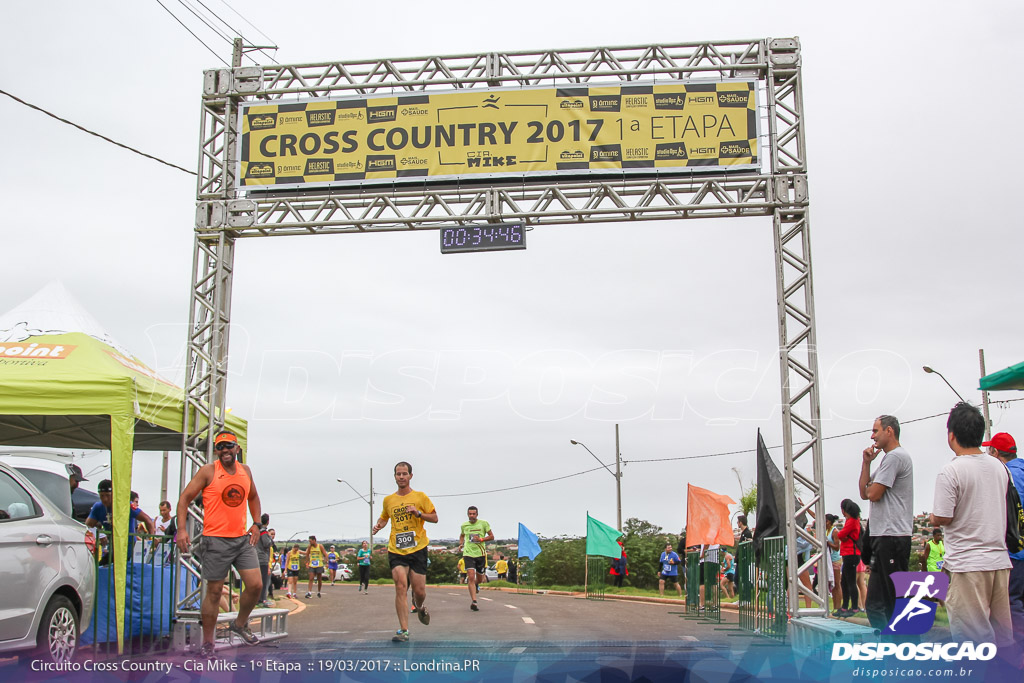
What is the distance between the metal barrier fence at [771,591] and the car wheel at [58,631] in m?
7.58

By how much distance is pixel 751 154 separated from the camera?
43.7ft

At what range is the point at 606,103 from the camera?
532 inches

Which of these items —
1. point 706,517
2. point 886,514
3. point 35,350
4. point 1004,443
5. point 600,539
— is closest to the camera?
point 1004,443

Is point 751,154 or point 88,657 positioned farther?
point 751,154

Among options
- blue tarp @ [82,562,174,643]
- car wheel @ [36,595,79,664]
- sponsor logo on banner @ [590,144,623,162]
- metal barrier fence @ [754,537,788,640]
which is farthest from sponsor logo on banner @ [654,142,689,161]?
car wheel @ [36,595,79,664]

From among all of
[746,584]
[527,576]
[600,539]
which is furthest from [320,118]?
[527,576]

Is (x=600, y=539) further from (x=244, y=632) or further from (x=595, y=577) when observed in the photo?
(x=244, y=632)

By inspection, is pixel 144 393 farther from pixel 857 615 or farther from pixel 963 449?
pixel 857 615

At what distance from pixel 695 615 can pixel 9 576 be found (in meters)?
11.2

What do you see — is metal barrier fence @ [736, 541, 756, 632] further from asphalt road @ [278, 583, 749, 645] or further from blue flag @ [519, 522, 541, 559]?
blue flag @ [519, 522, 541, 559]

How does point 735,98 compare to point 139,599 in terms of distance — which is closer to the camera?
point 139,599

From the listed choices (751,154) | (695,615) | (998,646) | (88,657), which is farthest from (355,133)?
(998,646)

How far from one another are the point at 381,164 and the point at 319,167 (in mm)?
903

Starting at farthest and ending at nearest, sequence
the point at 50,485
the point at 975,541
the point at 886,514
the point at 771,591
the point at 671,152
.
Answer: the point at 671,152
the point at 771,591
the point at 50,485
the point at 886,514
the point at 975,541
